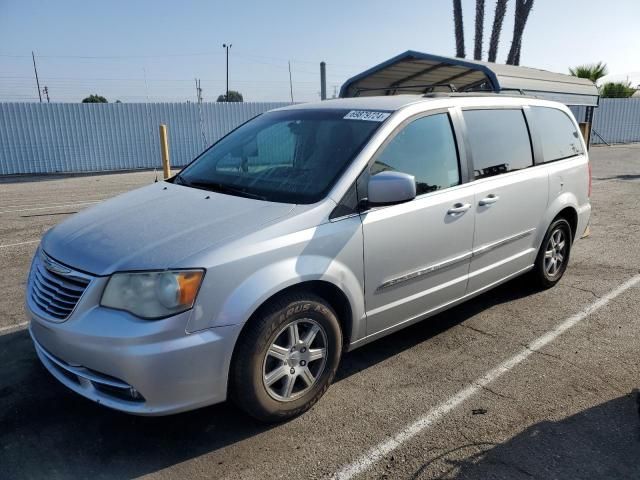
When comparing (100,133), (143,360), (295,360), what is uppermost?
(100,133)

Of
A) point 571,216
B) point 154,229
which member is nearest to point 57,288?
point 154,229

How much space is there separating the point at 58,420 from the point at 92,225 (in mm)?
1161

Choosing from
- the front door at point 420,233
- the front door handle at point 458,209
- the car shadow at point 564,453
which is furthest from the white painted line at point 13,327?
the front door handle at point 458,209

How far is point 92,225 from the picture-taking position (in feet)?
10.4

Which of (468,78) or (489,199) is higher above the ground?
(468,78)

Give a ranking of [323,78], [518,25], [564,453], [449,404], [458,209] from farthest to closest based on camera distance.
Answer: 1. [518,25]
2. [323,78]
3. [458,209]
4. [449,404]
5. [564,453]

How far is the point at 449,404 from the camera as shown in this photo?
3.23 meters

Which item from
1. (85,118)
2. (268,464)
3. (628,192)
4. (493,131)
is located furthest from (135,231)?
(85,118)

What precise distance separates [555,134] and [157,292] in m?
4.17

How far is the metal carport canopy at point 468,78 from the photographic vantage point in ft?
22.5

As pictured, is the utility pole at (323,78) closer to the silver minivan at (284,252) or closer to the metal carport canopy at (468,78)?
the metal carport canopy at (468,78)

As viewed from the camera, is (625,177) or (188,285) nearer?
(188,285)

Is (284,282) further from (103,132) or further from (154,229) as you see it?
(103,132)

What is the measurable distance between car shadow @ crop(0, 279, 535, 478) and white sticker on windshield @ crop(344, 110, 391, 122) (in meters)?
1.75
